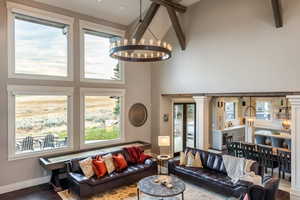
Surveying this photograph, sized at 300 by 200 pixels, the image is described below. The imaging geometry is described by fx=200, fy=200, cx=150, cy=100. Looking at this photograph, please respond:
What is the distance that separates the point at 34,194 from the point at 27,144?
134 cm

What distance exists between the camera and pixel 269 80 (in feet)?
17.1

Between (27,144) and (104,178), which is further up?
(27,144)

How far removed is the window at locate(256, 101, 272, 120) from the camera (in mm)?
9367

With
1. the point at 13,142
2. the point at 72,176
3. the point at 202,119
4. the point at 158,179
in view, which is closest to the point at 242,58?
the point at 202,119

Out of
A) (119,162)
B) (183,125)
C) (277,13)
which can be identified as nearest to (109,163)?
(119,162)

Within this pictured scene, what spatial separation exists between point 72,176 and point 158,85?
183 inches

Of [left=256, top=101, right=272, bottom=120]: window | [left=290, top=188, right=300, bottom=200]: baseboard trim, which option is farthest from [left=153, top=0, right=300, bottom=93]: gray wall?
[left=256, top=101, right=272, bottom=120]: window

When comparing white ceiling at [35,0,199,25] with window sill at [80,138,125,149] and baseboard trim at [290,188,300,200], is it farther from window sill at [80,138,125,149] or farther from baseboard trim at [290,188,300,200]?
baseboard trim at [290,188,300,200]

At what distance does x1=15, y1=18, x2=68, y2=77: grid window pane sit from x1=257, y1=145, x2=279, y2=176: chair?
256 inches

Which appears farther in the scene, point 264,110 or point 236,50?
point 264,110

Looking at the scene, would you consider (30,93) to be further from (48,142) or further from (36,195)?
(36,195)

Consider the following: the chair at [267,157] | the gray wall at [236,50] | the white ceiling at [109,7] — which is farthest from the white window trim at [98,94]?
the chair at [267,157]

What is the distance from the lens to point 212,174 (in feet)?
17.2

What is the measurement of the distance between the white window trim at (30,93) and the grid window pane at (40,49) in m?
0.45
